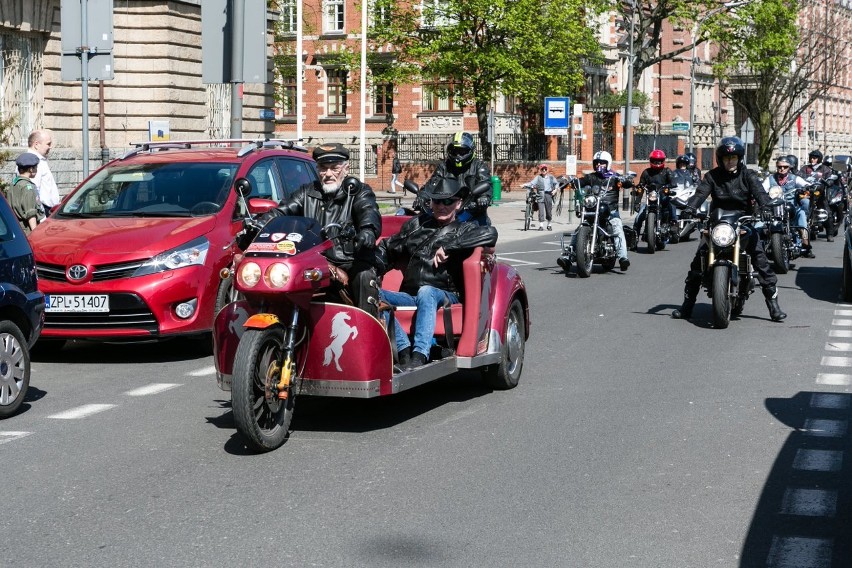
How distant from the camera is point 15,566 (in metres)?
5.66

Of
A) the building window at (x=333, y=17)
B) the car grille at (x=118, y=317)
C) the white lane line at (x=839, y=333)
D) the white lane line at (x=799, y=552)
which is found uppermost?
the building window at (x=333, y=17)

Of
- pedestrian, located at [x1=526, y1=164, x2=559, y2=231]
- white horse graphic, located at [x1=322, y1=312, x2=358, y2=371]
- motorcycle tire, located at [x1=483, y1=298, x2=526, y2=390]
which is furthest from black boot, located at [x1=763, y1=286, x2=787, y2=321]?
pedestrian, located at [x1=526, y1=164, x2=559, y2=231]

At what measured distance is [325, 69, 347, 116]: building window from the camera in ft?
222

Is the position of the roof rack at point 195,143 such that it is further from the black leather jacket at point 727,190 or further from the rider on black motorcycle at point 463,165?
the black leather jacket at point 727,190

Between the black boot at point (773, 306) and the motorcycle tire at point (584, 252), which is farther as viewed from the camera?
the motorcycle tire at point (584, 252)

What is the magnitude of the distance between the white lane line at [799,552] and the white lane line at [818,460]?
1.50m

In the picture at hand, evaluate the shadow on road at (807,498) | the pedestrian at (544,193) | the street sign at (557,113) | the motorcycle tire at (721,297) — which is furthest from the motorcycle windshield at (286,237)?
the street sign at (557,113)

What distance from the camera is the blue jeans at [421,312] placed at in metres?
9.03

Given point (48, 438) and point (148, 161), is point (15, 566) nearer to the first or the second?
point (48, 438)

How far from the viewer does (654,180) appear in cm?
2578

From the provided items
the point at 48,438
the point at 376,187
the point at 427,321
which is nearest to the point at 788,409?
the point at 427,321

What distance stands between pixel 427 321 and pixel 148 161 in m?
4.91

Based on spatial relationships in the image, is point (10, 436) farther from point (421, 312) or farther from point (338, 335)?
point (421, 312)

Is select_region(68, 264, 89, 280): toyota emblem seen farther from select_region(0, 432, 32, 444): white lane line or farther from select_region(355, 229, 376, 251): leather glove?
select_region(355, 229, 376, 251): leather glove
